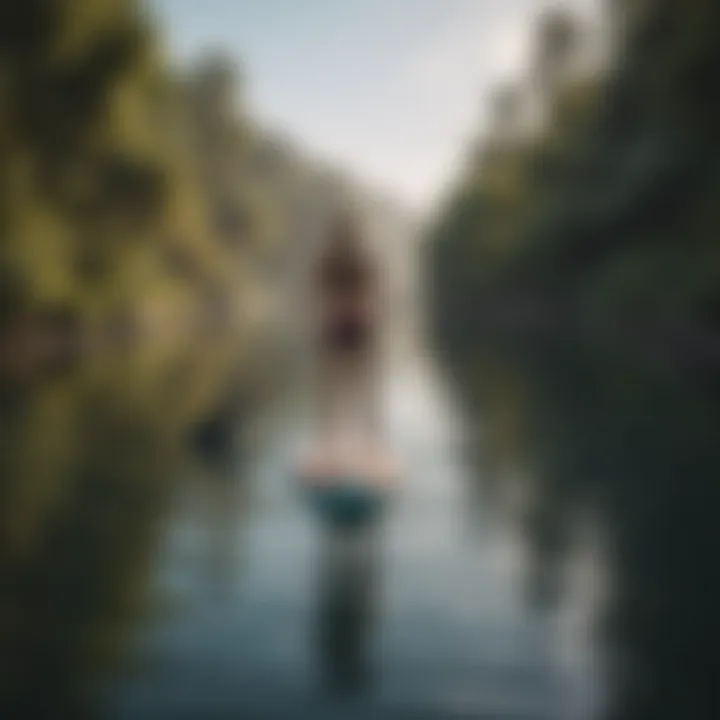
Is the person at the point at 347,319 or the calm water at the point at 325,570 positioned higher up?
the person at the point at 347,319

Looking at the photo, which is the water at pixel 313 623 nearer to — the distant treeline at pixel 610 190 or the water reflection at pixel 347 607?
the water reflection at pixel 347 607

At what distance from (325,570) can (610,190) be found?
3634 cm

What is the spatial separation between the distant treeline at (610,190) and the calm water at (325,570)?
43.7 feet

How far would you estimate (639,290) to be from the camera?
135 ft

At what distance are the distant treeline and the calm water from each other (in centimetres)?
1332

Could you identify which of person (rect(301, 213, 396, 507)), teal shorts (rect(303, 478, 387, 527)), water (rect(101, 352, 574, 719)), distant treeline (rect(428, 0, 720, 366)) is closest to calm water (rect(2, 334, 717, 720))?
water (rect(101, 352, 574, 719))

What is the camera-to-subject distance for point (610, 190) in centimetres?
4606

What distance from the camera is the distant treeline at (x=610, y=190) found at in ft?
113

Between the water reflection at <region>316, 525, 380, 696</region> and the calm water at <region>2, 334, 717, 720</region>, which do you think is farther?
the water reflection at <region>316, 525, 380, 696</region>

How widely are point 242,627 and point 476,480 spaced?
795 centimetres

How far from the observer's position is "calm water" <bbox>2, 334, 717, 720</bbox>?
9203 mm

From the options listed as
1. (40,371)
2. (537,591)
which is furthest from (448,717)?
(40,371)

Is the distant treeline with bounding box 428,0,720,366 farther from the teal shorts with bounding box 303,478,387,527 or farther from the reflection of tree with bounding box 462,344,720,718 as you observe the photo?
the teal shorts with bounding box 303,478,387,527

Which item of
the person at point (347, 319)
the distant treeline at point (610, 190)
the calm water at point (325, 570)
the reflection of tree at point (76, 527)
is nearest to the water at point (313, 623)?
the calm water at point (325, 570)
